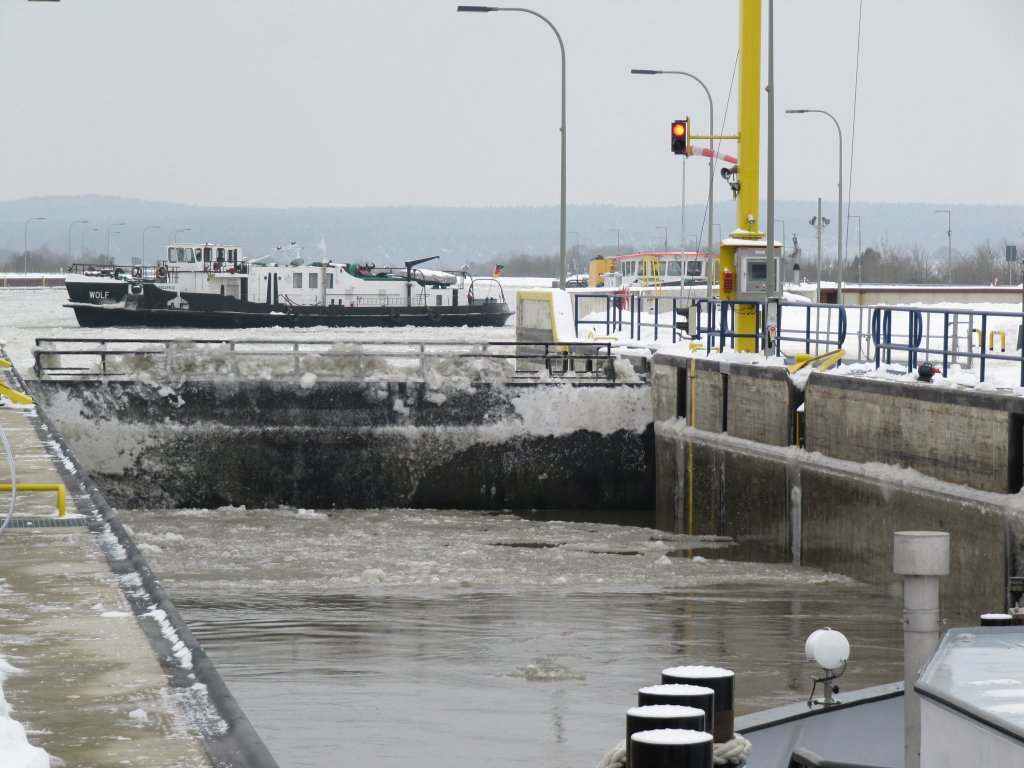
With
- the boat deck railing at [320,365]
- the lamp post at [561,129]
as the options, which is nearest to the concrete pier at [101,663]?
the boat deck railing at [320,365]

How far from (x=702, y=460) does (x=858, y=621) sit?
8.11 metres

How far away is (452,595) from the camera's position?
1691cm

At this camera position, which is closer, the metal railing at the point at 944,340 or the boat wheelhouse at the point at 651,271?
the metal railing at the point at 944,340

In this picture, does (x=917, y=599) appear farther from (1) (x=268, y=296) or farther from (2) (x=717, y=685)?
(1) (x=268, y=296)

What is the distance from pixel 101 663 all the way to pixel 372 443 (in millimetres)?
19110

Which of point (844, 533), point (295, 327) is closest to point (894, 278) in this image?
point (295, 327)

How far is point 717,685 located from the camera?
5.96m

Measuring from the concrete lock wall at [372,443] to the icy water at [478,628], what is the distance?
261 cm

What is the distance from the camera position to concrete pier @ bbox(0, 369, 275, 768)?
6020 millimetres

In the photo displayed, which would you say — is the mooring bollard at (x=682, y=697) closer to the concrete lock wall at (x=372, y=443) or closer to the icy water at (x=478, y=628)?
the icy water at (x=478, y=628)

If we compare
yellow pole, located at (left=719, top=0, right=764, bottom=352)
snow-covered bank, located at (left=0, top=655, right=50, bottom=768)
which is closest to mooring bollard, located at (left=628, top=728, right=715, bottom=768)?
snow-covered bank, located at (left=0, top=655, right=50, bottom=768)

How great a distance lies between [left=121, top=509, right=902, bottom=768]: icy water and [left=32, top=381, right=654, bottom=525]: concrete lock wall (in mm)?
2610

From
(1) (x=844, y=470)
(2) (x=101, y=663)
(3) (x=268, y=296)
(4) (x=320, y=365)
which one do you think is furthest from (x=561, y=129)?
(3) (x=268, y=296)

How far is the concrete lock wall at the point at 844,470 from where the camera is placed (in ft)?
50.0
